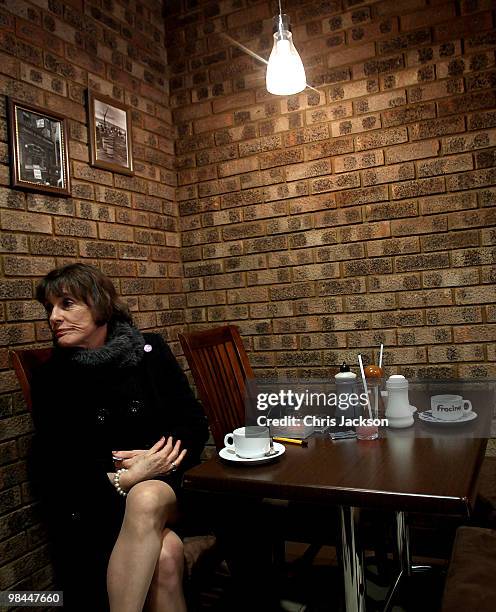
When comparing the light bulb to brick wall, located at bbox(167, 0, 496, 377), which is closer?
the light bulb

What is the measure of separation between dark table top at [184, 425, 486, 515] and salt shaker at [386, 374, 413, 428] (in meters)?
0.04

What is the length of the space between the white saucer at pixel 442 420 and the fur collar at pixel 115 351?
1019mm

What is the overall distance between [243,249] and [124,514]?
1605 mm

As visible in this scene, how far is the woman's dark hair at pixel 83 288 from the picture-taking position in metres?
1.91

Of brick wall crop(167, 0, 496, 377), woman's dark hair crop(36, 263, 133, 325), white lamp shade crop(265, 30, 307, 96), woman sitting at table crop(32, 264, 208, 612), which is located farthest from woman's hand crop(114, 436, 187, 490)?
white lamp shade crop(265, 30, 307, 96)

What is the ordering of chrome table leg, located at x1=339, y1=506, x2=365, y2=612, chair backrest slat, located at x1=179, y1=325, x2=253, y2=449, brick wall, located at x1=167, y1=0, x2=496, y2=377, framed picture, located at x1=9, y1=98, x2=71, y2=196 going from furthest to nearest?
brick wall, located at x1=167, y1=0, x2=496, y2=377 < framed picture, located at x1=9, y1=98, x2=71, y2=196 < chair backrest slat, located at x1=179, y1=325, x2=253, y2=449 < chrome table leg, located at x1=339, y1=506, x2=365, y2=612

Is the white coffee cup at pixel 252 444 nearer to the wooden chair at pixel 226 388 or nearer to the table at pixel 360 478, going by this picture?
the table at pixel 360 478

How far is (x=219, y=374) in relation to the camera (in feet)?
7.05

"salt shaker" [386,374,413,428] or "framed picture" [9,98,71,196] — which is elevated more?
"framed picture" [9,98,71,196]

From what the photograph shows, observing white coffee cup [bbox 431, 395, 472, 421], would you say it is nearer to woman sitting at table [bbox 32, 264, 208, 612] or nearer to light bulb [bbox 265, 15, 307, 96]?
woman sitting at table [bbox 32, 264, 208, 612]

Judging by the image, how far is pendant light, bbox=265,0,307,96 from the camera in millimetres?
2137

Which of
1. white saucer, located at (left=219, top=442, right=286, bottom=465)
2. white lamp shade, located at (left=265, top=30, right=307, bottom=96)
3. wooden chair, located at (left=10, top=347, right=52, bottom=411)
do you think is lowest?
white saucer, located at (left=219, top=442, right=286, bottom=465)

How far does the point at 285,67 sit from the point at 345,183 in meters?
0.67

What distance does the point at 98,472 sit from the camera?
1698mm
